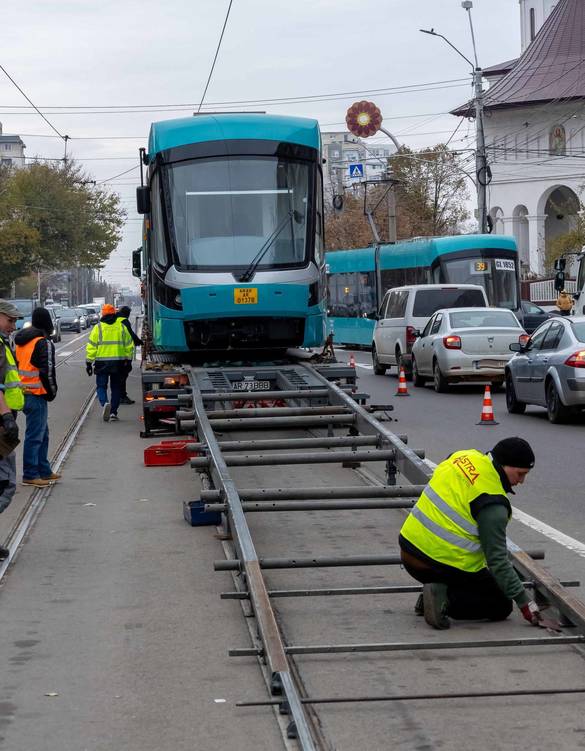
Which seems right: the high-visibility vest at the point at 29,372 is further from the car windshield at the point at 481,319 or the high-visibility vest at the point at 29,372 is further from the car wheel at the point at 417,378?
the car wheel at the point at 417,378

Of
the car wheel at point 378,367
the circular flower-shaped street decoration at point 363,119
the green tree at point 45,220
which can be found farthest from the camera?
the green tree at point 45,220

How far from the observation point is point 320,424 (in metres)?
13.5

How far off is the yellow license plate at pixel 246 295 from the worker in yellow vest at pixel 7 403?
23.7 ft

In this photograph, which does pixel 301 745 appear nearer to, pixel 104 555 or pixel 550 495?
pixel 104 555

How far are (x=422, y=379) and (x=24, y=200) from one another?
208ft

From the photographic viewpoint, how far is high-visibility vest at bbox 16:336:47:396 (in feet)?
43.3

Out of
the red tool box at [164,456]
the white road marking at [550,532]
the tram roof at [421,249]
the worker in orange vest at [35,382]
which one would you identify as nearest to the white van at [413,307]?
the tram roof at [421,249]

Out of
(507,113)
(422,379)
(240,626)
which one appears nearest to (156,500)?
(240,626)

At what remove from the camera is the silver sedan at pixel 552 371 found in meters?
18.4

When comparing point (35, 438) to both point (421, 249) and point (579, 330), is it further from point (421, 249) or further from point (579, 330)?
point (421, 249)

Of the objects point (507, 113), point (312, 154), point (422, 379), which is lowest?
point (422, 379)

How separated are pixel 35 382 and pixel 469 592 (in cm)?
682

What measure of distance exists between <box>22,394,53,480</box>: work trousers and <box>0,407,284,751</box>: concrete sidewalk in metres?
1.30

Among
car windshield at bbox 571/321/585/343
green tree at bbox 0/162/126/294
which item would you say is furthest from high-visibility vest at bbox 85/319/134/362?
green tree at bbox 0/162/126/294
